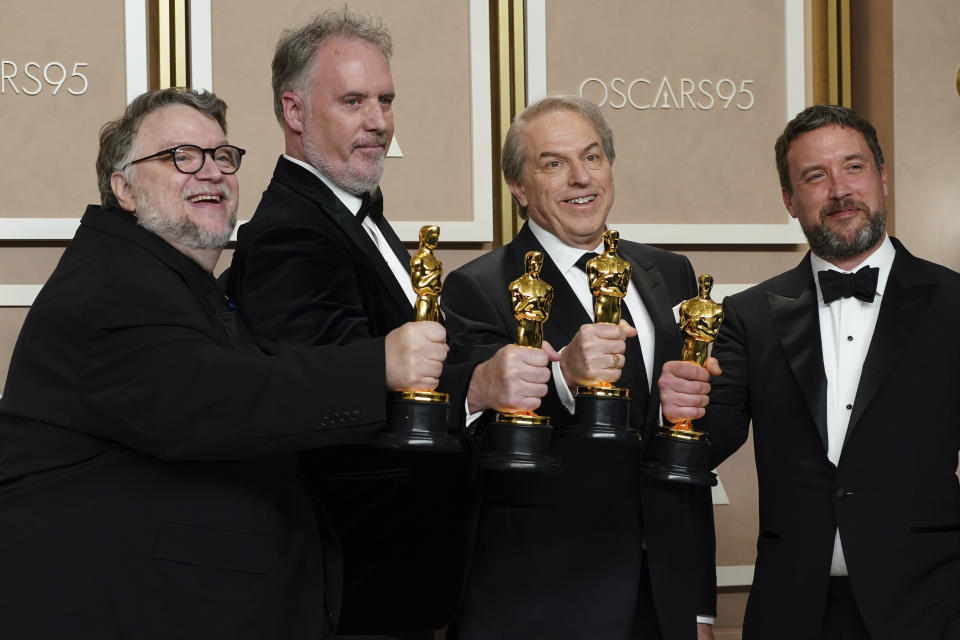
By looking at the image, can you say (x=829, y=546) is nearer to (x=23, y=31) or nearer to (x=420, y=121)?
(x=420, y=121)

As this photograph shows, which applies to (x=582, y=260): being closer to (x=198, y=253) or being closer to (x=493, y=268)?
(x=493, y=268)

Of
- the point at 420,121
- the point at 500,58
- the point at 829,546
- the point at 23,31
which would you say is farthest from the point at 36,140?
the point at 829,546

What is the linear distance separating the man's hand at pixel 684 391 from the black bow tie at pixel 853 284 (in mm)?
593

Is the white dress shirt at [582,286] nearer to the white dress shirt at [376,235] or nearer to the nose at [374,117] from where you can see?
the white dress shirt at [376,235]

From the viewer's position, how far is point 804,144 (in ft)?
8.91

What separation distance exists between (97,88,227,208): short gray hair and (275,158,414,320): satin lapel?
0.79ft

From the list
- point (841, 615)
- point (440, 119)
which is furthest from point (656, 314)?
point (440, 119)

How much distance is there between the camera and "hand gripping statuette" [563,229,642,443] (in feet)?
6.31

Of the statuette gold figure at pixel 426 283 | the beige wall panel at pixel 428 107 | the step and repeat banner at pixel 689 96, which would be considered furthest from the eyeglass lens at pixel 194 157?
the step and repeat banner at pixel 689 96

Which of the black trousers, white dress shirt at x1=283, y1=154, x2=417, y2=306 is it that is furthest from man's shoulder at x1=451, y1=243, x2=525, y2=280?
the black trousers

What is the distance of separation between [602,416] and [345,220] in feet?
2.48

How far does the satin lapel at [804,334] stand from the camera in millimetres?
2498

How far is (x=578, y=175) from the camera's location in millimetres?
2531

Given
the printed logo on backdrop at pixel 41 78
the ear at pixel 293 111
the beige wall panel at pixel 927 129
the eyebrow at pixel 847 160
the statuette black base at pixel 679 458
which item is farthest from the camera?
the beige wall panel at pixel 927 129
